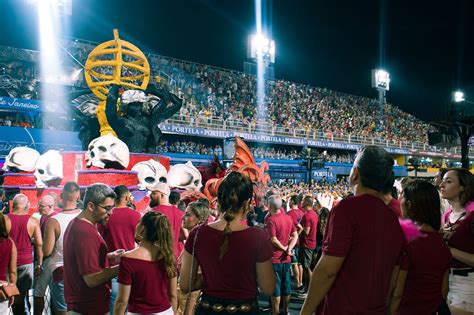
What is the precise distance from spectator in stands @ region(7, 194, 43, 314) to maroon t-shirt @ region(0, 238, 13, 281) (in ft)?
3.72

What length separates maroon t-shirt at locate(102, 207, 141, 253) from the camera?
162 inches

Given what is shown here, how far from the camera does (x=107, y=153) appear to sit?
30.1 feet

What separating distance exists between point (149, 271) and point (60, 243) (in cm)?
166

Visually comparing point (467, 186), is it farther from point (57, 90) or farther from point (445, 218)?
point (57, 90)

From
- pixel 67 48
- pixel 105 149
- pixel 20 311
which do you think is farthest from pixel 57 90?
pixel 20 311

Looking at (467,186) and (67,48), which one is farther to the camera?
(67,48)

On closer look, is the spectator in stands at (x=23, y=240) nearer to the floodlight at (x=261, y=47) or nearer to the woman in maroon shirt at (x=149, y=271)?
the woman in maroon shirt at (x=149, y=271)

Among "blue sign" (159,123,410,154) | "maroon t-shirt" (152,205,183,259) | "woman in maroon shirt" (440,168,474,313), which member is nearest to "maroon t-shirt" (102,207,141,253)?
"maroon t-shirt" (152,205,183,259)

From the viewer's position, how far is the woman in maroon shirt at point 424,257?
8.78 ft

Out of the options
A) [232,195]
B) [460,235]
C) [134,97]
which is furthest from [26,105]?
[460,235]

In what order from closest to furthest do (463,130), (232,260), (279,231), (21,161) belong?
1. (232,260)
2. (279,231)
3. (463,130)
4. (21,161)

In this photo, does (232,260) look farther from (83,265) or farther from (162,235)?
(83,265)

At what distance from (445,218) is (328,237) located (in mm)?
2062

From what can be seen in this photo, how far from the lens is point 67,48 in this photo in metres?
24.0
